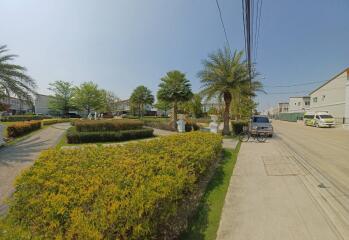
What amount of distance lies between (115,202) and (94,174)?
1207 millimetres

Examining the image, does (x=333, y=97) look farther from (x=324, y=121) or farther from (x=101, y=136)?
(x=101, y=136)

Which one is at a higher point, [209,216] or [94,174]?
[94,174]

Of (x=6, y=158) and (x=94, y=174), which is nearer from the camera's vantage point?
(x=94, y=174)

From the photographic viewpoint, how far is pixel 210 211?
4219 millimetres

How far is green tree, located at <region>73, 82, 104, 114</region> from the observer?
43.0 m

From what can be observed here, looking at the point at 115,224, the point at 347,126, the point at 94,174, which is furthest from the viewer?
the point at 347,126

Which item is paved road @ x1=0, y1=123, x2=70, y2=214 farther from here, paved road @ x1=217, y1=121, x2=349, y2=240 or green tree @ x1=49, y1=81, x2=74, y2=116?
green tree @ x1=49, y1=81, x2=74, y2=116

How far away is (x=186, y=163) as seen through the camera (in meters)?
4.42

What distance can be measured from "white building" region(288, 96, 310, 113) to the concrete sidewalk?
7109 centimetres

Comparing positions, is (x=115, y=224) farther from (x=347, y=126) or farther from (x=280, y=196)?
(x=347, y=126)

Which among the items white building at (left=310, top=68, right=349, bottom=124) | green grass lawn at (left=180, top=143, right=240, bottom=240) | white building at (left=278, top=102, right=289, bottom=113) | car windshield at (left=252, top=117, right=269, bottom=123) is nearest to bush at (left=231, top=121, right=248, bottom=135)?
car windshield at (left=252, top=117, right=269, bottom=123)

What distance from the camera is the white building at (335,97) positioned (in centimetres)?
3378

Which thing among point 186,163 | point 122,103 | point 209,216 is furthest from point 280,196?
point 122,103

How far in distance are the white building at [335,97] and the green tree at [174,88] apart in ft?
85.5
